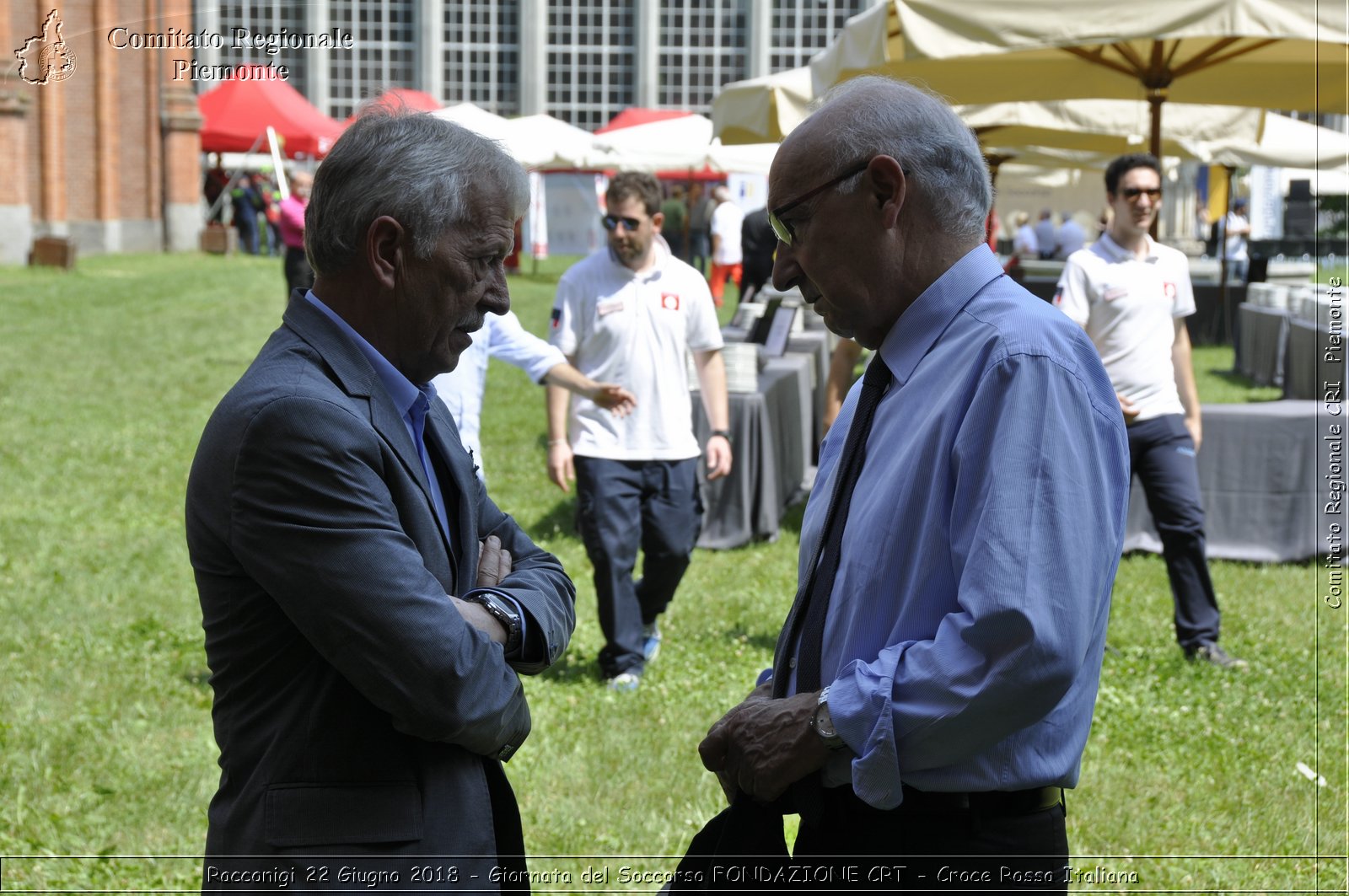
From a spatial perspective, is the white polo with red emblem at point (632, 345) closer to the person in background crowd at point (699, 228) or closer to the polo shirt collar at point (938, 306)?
the polo shirt collar at point (938, 306)

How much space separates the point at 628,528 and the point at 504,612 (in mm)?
3910

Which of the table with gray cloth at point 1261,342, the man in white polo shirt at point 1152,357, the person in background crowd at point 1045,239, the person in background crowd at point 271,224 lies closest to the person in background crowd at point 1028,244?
the person in background crowd at point 1045,239

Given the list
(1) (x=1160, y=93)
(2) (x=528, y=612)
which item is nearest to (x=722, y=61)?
(1) (x=1160, y=93)

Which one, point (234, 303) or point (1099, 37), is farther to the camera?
point (234, 303)

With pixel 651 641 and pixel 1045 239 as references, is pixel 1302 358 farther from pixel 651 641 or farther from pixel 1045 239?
pixel 1045 239

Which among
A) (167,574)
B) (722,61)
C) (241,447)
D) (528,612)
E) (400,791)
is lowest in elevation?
(167,574)

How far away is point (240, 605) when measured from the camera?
2.03 m

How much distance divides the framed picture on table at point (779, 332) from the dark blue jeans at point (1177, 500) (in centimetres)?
521

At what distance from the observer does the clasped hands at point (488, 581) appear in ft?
7.14

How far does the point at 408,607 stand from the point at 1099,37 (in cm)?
572

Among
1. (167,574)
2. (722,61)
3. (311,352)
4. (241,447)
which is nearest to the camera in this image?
(241,447)

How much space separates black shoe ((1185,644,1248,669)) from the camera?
253 inches

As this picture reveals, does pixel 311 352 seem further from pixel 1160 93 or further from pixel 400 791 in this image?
pixel 1160 93

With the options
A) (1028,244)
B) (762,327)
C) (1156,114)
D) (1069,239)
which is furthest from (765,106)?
(1028,244)
